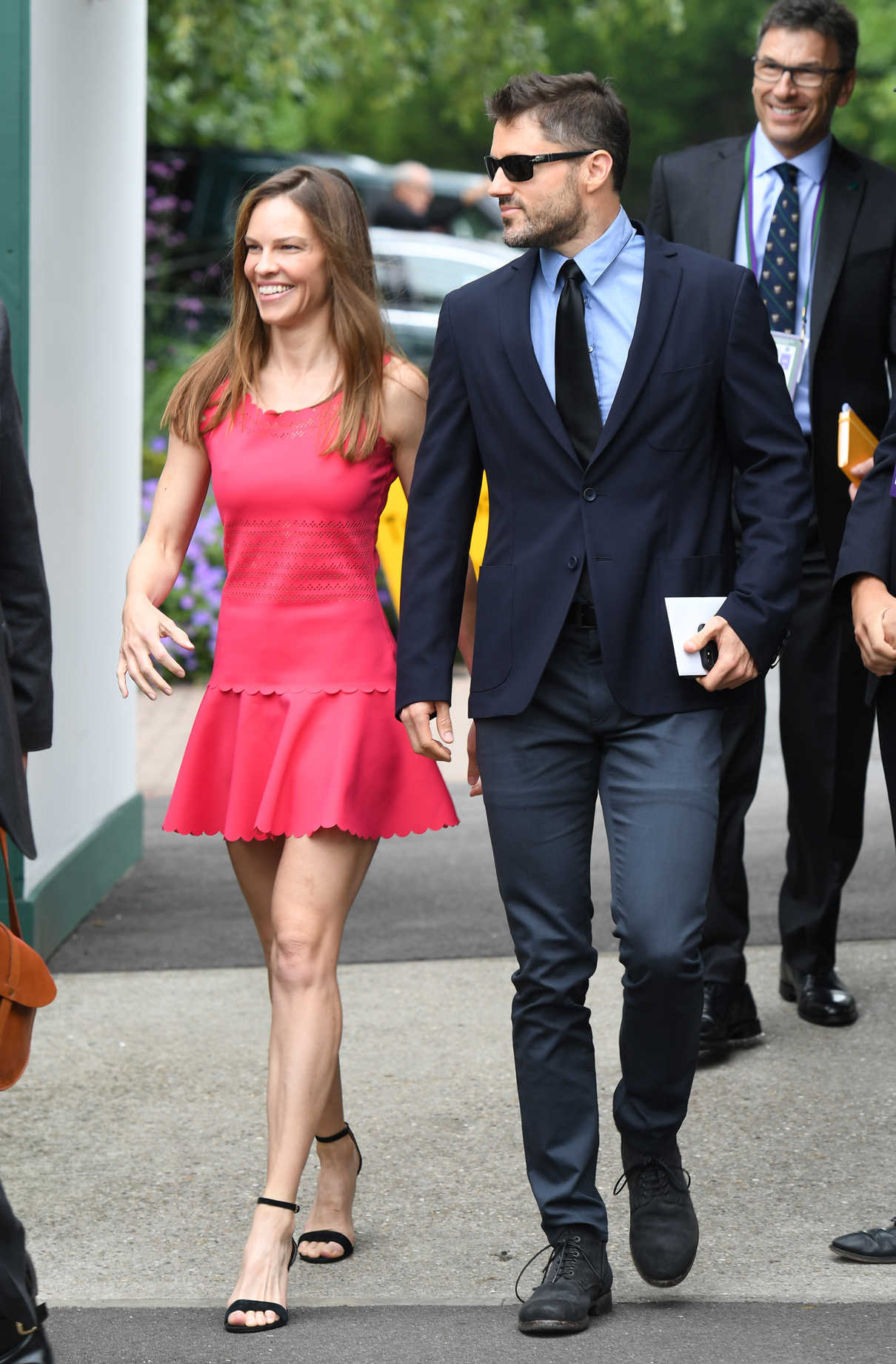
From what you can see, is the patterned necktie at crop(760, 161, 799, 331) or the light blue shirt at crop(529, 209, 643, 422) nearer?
the light blue shirt at crop(529, 209, 643, 422)

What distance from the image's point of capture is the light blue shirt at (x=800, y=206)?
481 centimetres

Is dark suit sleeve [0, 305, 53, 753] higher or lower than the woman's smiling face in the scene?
lower

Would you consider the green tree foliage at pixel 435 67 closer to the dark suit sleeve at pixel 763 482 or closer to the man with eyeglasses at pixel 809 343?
the man with eyeglasses at pixel 809 343

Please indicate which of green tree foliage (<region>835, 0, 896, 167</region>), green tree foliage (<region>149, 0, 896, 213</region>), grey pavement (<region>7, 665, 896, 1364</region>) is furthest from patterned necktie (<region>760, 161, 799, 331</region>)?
green tree foliage (<region>835, 0, 896, 167</region>)

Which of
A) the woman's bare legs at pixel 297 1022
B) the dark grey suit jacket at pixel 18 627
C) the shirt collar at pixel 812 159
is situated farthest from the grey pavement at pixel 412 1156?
the shirt collar at pixel 812 159

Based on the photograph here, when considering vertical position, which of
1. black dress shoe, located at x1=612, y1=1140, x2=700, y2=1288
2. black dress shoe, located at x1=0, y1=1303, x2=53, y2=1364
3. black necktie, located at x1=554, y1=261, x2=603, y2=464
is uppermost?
black necktie, located at x1=554, y1=261, x2=603, y2=464

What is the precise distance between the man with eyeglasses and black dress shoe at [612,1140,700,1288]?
131cm

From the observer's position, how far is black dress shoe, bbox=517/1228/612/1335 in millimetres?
3434

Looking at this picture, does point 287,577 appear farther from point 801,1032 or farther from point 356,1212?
point 801,1032

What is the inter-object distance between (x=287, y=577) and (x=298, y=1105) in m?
0.98

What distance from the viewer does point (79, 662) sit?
21.6 feet

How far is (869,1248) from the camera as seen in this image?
3.75m

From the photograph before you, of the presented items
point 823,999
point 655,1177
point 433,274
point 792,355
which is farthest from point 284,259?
point 433,274

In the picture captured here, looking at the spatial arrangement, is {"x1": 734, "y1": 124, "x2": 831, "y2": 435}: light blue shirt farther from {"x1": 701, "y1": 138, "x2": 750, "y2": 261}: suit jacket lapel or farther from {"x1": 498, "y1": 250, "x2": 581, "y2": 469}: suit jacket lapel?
{"x1": 498, "y1": 250, "x2": 581, "y2": 469}: suit jacket lapel
